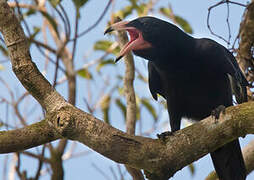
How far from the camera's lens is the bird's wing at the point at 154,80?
4.81 m

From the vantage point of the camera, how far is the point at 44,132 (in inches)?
121

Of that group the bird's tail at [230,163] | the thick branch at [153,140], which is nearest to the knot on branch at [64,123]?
the thick branch at [153,140]

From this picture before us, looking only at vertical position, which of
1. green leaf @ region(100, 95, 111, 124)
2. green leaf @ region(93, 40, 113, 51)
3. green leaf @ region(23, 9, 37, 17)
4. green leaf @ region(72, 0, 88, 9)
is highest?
green leaf @ region(23, 9, 37, 17)

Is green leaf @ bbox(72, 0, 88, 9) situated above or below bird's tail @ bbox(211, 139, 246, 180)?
above

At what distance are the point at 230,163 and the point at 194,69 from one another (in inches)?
39.2

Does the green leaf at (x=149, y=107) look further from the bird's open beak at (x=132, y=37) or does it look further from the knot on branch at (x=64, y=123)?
the knot on branch at (x=64, y=123)

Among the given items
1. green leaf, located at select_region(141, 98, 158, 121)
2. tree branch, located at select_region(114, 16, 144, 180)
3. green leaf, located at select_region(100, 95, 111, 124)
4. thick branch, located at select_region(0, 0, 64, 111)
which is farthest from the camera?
green leaf, located at select_region(141, 98, 158, 121)

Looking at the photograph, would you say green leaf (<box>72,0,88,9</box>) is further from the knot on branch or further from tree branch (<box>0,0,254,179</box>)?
the knot on branch

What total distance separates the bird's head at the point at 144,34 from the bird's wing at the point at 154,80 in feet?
1.59

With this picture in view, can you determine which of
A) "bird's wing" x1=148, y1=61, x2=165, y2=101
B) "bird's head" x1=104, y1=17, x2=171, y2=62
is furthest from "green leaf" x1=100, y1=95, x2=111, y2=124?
"bird's head" x1=104, y1=17, x2=171, y2=62

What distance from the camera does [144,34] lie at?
13.7 feet

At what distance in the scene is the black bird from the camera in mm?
4188

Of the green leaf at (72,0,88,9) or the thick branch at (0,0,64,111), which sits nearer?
the thick branch at (0,0,64,111)

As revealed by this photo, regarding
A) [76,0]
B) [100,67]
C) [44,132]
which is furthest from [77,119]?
[100,67]
